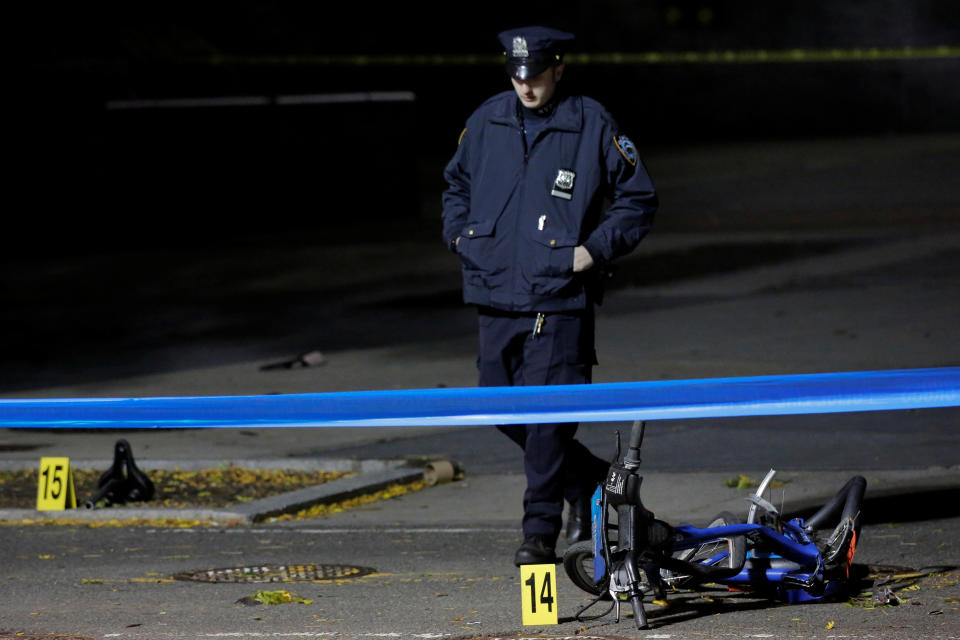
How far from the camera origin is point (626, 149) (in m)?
6.78

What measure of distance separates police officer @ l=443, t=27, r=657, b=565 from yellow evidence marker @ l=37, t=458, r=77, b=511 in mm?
2738

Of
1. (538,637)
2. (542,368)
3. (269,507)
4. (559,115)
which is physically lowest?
(538,637)

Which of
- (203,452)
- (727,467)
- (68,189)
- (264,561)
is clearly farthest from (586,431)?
(68,189)

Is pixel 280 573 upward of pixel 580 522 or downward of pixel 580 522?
downward

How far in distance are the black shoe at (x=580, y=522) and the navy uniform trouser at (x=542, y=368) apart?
26cm

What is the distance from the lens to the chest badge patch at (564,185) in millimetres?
6746

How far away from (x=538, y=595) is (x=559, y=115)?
1.92 m

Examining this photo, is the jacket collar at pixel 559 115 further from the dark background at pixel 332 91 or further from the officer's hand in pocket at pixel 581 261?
the dark background at pixel 332 91

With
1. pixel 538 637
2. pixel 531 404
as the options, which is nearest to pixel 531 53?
pixel 531 404

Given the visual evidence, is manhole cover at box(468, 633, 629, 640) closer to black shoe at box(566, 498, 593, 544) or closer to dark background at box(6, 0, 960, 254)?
black shoe at box(566, 498, 593, 544)

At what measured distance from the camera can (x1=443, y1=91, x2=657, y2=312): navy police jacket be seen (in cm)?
671

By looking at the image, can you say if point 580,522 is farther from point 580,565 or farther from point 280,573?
point 280,573

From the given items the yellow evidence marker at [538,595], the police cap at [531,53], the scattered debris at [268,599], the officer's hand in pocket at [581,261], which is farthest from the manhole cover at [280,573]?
the police cap at [531,53]

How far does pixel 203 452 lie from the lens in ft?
34.1
